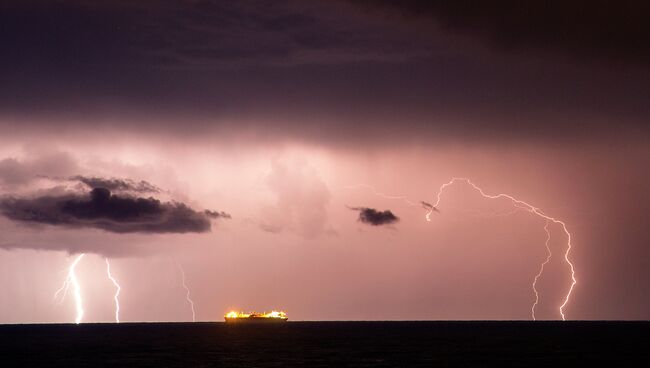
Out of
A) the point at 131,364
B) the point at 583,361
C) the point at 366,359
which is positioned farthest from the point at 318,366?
the point at 583,361

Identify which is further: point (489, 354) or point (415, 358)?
point (489, 354)

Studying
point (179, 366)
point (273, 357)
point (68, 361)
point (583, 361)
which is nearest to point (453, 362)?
point (583, 361)

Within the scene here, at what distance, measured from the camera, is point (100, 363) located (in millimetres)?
125688

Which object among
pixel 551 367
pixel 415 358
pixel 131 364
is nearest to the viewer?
pixel 551 367

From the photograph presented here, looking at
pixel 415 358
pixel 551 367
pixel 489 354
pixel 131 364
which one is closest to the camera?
pixel 551 367

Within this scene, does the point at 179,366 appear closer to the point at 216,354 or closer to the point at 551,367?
the point at 216,354

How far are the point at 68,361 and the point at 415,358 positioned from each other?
184 ft

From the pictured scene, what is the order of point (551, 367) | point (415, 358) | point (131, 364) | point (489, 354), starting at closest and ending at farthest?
point (551, 367) → point (131, 364) → point (415, 358) → point (489, 354)

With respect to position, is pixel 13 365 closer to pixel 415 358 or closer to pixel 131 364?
pixel 131 364

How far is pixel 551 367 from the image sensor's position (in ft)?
365

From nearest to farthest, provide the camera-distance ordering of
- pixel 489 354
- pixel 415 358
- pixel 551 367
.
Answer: pixel 551 367 → pixel 415 358 → pixel 489 354

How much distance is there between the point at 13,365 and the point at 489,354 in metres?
77.2

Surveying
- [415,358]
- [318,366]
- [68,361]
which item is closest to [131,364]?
[68,361]

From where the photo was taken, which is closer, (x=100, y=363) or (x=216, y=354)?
(x=100, y=363)
